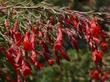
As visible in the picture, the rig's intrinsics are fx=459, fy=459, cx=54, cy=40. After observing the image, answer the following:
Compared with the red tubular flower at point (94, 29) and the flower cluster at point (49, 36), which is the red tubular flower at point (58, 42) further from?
the red tubular flower at point (94, 29)

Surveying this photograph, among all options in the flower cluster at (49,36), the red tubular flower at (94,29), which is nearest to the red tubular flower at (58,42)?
the flower cluster at (49,36)

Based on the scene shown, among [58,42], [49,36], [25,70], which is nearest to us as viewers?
[25,70]

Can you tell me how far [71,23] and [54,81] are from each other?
12.0ft

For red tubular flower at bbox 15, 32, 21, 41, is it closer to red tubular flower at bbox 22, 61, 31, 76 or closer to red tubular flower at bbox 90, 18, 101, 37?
red tubular flower at bbox 22, 61, 31, 76

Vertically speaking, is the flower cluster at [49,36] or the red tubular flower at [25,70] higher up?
the flower cluster at [49,36]

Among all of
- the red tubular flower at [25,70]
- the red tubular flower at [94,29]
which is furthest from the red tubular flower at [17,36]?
the red tubular flower at [94,29]

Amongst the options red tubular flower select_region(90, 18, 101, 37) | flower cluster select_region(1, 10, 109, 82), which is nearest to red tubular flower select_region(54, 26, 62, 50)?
flower cluster select_region(1, 10, 109, 82)

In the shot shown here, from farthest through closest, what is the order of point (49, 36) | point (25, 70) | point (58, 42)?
1. point (49, 36)
2. point (58, 42)
3. point (25, 70)

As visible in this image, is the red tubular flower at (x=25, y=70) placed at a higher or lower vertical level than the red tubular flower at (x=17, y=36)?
lower

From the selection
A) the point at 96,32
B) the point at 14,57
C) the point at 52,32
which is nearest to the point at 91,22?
the point at 96,32

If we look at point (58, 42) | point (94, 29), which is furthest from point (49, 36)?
point (94, 29)

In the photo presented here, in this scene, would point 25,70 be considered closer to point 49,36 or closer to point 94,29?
point 49,36

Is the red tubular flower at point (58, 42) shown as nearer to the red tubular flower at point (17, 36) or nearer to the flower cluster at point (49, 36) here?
the flower cluster at point (49, 36)

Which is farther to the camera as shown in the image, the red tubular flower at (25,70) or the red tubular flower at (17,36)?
the red tubular flower at (17,36)
